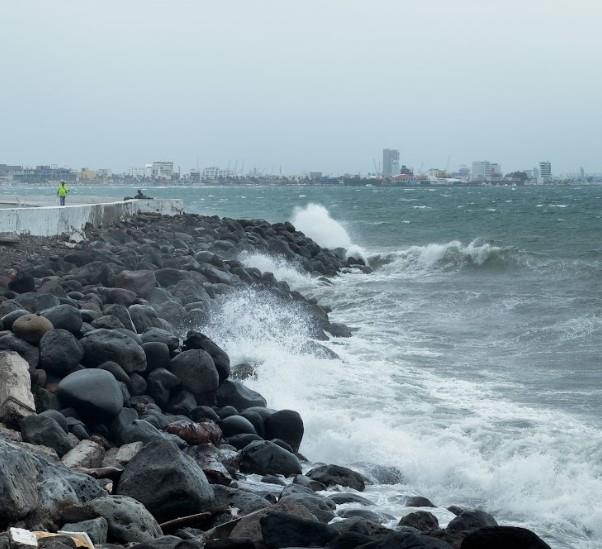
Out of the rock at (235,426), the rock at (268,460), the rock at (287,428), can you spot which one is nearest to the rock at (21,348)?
the rock at (235,426)

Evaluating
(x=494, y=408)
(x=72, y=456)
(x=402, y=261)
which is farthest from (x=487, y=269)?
(x=72, y=456)

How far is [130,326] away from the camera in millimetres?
9531

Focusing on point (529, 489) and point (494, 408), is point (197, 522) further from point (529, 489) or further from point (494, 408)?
point (494, 408)

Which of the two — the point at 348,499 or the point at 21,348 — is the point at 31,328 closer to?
the point at 21,348

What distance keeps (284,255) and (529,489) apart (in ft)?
56.1

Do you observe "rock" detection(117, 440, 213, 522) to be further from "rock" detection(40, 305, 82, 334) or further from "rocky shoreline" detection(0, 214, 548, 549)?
"rock" detection(40, 305, 82, 334)

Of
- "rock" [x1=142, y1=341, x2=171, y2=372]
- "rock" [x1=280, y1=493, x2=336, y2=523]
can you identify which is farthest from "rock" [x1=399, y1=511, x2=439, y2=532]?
"rock" [x1=142, y1=341, x2=171, y2=372]

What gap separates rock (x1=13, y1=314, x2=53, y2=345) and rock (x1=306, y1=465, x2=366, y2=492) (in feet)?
8.24

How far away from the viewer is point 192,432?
7086mm

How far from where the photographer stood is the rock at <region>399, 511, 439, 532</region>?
566 centimetres

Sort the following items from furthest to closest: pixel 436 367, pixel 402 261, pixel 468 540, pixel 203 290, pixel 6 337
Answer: pixel 402 261, pixel 203 290, pixel 436 367, pixel 6 337, pixel 468 540

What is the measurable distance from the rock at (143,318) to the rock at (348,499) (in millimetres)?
3954

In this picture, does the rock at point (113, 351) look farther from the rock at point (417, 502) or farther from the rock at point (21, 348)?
the rock at point (417, 502)

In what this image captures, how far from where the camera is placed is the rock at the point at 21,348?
24.8 ft
